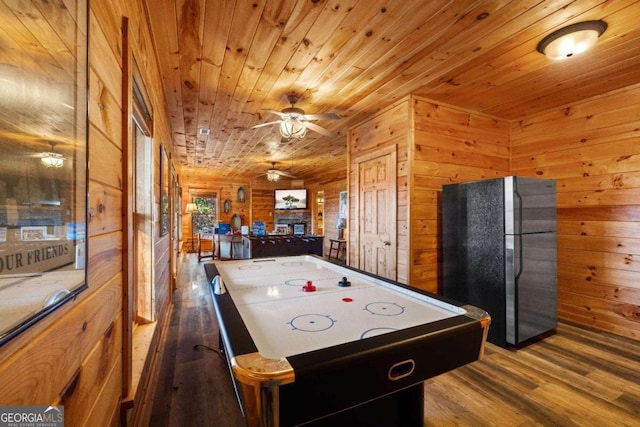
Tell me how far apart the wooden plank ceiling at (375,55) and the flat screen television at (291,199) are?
6141 millimetres

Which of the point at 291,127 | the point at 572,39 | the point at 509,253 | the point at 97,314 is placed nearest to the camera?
the point at 97,314

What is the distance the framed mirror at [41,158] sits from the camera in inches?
17.8

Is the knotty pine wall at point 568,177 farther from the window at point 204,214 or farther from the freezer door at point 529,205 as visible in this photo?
the window at point 204,214

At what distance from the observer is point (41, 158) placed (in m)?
0.54

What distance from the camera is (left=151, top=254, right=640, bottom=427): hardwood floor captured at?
1.73m

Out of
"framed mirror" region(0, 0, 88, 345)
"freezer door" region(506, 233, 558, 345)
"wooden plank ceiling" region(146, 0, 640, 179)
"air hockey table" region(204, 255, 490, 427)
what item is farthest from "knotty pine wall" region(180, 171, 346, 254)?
"framed mirror" region(0, 0, 88, 345)

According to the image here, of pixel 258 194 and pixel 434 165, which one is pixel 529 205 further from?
pixel 258 194

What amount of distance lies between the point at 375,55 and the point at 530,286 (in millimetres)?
2491

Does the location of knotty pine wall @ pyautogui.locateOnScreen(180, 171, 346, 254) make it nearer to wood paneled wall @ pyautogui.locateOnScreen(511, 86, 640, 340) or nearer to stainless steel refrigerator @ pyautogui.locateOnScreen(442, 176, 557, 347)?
wood paneled wall @ pyautogui.locateOnScreen(511, 86, 640, 340)

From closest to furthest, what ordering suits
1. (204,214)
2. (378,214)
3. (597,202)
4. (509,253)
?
(509,253) → (597,202) → (378,214) → (204,214)

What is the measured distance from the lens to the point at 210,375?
2221mm

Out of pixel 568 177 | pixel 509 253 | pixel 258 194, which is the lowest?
pixel 509 253

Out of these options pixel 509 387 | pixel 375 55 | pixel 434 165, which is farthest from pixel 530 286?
pixel 375 55

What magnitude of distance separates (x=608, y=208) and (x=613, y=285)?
0.78m
